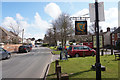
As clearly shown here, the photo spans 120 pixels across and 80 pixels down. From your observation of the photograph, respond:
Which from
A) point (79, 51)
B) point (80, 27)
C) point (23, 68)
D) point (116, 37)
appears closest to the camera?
point (80, 27)

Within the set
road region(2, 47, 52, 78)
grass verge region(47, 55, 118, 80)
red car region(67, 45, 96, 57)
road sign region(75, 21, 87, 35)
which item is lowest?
road region(2, 47, 52, 78)

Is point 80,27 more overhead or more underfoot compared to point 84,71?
more overhead

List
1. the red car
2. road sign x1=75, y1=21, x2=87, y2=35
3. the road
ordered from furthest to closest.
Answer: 1. the red car
2. road sign x1=75, y1=21, x2=87, y2=35
3. the road

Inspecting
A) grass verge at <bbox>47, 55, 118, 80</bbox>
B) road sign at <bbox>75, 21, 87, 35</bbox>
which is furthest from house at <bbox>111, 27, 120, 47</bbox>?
road sign at <bbox>75, 21, 87, 35</bbox>

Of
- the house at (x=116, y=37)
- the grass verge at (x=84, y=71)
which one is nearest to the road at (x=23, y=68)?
the grass verge at (x=84, y=71)

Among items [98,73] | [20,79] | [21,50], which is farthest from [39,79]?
[21,50]

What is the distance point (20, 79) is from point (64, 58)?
21.4ft

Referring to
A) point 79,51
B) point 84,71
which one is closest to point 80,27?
point 84,71

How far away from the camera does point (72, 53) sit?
16047mm

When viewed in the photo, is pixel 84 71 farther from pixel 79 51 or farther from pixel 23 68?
pixel 79 51

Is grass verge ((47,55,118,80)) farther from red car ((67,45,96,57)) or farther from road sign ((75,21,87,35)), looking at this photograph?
red car ((67,45,96,57))

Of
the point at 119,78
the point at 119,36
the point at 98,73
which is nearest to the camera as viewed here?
the point at 98,73

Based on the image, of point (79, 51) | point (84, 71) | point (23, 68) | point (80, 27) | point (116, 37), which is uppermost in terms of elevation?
point (116, 37)

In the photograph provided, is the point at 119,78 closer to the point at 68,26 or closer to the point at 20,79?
the point at 20,79
